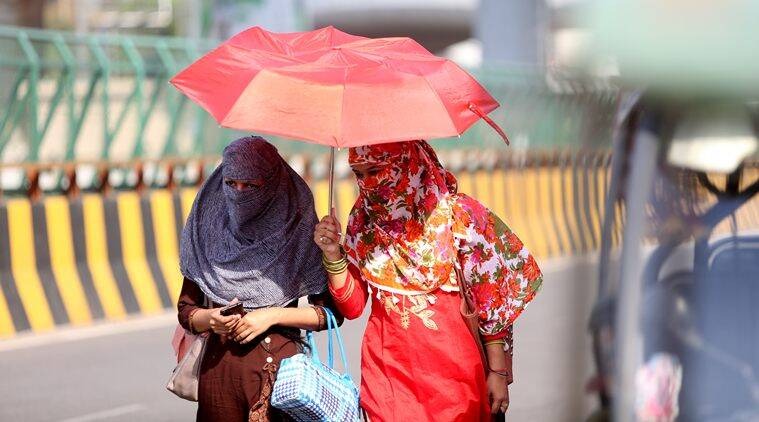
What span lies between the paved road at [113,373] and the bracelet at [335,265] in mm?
1891

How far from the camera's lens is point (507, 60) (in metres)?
23.6

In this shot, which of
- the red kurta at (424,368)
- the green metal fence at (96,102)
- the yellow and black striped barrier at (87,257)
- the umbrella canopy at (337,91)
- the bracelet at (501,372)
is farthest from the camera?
the green metal fence at (96,102)

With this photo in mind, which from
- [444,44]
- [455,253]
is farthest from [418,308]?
[444,44]

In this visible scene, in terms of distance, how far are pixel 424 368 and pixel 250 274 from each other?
567mm

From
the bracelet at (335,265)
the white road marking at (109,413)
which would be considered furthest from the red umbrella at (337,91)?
the white road marking at (109,413)

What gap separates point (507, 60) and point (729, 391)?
2143 centimetres

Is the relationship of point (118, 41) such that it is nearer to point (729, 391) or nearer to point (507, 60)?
point (729, 391)

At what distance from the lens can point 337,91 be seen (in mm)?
3752

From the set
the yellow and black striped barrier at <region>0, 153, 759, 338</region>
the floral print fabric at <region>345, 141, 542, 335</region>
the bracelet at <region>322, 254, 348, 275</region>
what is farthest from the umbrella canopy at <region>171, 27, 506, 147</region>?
the yellow and black striped barrier at <region>0, 153, 759, 338</region>

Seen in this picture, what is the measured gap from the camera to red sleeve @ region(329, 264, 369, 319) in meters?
3.91

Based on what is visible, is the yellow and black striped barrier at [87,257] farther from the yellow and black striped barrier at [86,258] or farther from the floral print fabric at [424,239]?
the floral print fabric at [424,239]

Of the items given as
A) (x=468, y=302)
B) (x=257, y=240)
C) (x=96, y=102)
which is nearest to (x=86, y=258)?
(x=96, y=102)

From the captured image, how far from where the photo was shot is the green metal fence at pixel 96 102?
11.2 metres

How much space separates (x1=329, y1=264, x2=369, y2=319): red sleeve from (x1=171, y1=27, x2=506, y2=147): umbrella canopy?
465 mm
